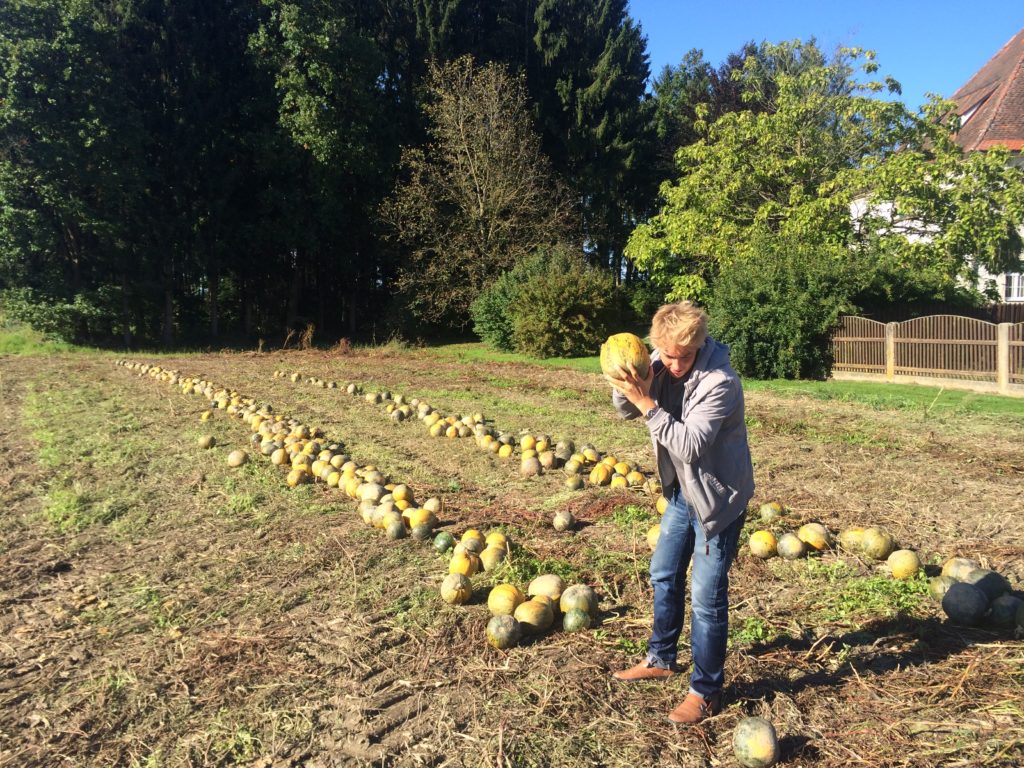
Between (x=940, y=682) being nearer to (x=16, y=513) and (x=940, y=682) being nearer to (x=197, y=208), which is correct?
(x=16, y=513)

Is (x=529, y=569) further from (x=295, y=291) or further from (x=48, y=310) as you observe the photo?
(x=295, y=291)

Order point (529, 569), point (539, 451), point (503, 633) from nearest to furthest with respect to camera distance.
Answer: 1. point (503, 633)
2. point (529, 569)
3. point (539, 451)

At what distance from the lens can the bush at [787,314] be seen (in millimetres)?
15422

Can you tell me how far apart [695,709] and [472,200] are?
82.8 feet

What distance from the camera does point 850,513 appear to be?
17.7ft

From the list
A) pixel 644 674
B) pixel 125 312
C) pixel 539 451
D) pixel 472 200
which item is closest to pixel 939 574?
pixel 644 674

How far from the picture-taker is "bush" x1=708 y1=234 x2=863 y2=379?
1542 centimetres

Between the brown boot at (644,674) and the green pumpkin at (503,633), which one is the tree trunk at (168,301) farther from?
the brown boot at (644,674)

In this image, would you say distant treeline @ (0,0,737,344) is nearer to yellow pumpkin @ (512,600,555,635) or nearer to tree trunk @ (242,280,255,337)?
tree trunk @ (242,280,255,337)

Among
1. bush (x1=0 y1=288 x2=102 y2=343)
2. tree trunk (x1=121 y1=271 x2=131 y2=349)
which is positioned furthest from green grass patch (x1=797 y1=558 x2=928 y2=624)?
tree trunk (x1=121 y1=271 x2=131 y2=349)

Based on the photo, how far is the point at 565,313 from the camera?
833 inches

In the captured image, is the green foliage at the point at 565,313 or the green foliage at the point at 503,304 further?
the green foliage at the point at 503,304

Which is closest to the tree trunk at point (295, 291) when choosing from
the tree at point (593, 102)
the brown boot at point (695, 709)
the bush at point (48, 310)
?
the bush at point (48, 310)

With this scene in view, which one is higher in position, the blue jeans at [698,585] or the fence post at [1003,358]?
the fence post at [1003,358]
